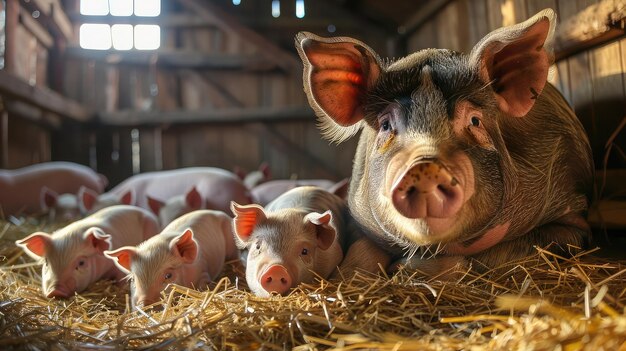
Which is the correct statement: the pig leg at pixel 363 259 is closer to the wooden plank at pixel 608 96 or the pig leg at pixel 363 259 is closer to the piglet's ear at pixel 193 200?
the wooden plank at pixel 608 96

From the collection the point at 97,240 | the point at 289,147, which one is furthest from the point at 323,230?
the point at 289,147

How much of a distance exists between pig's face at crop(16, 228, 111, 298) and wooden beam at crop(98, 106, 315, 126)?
14.3ft

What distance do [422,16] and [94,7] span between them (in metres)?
4.38

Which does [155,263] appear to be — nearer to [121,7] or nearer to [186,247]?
[186,247]

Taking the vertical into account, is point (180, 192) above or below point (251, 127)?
below

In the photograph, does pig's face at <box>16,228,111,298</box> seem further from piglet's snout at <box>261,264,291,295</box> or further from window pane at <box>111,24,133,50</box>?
window pane at <box>111,24,133,50</box>

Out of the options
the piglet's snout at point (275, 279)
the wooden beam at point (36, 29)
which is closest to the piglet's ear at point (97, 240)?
the piglet's snout at point (275, 279)

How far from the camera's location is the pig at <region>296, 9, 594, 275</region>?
181cm

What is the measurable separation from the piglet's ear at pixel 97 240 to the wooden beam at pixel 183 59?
482 centimetres

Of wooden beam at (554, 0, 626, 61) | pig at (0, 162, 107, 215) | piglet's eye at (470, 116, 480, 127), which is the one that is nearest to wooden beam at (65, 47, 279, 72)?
pig at (0, 162, 107, 215)

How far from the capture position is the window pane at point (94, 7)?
738cm

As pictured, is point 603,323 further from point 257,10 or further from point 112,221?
point 257,10

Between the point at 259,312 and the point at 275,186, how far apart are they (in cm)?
340

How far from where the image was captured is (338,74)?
2.24 m
